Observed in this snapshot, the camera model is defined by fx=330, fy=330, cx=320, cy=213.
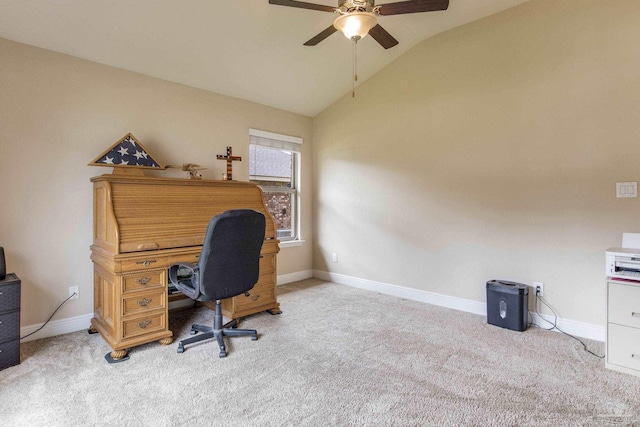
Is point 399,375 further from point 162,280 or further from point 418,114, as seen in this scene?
point 418,114

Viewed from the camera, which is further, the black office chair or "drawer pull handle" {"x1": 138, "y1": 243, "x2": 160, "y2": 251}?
"drawer pull handle" {"x1": 138, "y1": 243, "x2": 160, "y2": 251}

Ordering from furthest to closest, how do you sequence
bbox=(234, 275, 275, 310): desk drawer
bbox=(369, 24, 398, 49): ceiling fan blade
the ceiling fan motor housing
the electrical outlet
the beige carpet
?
bbox=(234, 275, 275, 310): desk drawer, the electrical outlet, bbox=(369, 24, 398, 49): ceiling fan blade, the ceiling fan motor housing, the beige carpet

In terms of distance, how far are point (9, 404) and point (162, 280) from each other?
1.05 metres

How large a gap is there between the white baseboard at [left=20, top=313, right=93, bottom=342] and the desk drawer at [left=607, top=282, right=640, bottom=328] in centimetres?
405

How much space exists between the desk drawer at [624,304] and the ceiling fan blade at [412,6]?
2129mm

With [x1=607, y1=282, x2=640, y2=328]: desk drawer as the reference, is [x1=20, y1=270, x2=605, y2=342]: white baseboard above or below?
below

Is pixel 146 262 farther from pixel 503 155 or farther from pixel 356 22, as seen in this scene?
pixel 503 155

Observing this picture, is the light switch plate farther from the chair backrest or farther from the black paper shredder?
the chair backrest

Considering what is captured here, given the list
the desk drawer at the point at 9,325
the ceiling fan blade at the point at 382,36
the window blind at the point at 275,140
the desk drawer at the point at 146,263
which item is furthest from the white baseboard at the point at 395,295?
the ceiling fan blade at the point at 382,36

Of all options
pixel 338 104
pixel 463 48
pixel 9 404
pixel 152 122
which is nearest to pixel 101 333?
pixel 9 404

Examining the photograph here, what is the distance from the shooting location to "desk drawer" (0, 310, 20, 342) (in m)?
2.18

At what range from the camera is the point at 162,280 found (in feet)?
8.52

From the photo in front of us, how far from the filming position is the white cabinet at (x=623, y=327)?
6.93ft

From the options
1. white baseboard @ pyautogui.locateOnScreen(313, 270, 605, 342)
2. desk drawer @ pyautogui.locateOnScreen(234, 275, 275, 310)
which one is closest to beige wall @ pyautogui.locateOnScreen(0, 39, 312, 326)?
desk drawer @ pyautogui.locateOnScreen(234, 275, 275, 310)
